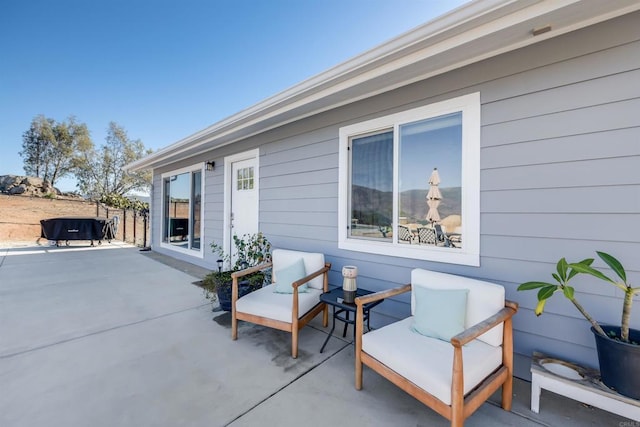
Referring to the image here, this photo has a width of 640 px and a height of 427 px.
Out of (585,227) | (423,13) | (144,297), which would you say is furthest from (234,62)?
(585,227)

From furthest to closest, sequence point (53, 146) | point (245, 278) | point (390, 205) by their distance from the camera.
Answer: point (53, 146)
point (245, 278)
point (390, 205)

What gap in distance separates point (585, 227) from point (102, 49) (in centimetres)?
1193

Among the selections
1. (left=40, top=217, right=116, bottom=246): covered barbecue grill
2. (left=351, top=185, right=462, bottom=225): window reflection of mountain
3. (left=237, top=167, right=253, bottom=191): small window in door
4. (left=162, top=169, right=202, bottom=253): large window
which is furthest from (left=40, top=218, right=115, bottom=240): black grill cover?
(left=351, top=185, right=462, bottom=225): window reflection of mountain

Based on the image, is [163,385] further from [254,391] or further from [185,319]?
[185,319]

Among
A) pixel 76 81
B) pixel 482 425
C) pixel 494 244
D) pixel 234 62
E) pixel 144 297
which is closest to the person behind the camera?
pixel 482 425

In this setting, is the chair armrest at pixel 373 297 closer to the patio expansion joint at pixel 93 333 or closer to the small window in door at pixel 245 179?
the patio expansion joint at pixel 93 333

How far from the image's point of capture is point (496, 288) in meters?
1.87

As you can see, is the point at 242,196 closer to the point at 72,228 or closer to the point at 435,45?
the point at 435,45

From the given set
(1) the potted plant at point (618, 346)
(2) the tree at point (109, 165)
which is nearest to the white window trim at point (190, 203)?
(1) the potted plant at point (618, 346)

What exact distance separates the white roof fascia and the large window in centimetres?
346

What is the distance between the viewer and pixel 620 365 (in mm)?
1433

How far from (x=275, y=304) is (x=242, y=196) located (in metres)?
2.90

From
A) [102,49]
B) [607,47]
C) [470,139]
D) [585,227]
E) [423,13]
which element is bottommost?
[585,227]

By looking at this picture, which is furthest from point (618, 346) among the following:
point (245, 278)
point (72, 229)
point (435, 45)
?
point (72, 229)
